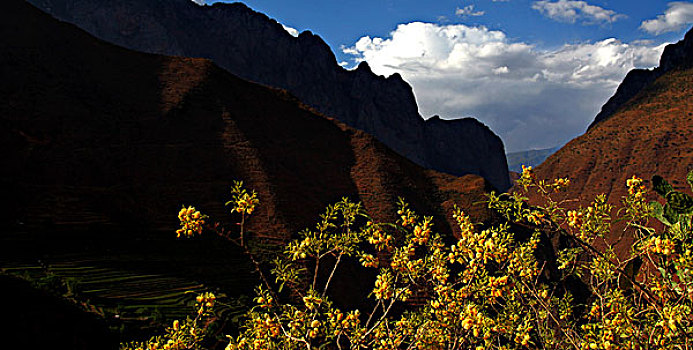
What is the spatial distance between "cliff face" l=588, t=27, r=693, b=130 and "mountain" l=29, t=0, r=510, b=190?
23902 millimetres

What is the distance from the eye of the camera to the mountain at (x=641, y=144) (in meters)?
44.0

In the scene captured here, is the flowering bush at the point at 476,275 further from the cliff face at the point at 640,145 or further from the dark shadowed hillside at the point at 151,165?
the cliff face at the point at 640,145

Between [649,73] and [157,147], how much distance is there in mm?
88237

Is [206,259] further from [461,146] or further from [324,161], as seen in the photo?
[461,146]

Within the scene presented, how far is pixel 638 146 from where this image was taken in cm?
4741

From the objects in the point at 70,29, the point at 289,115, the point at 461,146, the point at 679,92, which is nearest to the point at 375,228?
the point at 289,115

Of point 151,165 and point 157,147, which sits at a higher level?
point 157,147

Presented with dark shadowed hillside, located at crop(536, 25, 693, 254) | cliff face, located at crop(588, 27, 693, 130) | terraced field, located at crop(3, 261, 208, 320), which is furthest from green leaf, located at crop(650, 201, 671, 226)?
cliff face, located at crop(588, 27, 693, 130)

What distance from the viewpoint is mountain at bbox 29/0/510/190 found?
49.0m

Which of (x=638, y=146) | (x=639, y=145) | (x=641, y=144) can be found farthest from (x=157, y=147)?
(x=641, y=144)

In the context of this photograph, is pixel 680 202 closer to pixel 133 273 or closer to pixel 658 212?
pixel 658 212

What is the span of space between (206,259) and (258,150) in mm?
7516

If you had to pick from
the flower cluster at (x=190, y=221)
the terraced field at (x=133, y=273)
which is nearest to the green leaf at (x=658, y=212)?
the flower cluster at (x=190, y=221)

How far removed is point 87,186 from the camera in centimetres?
1290
